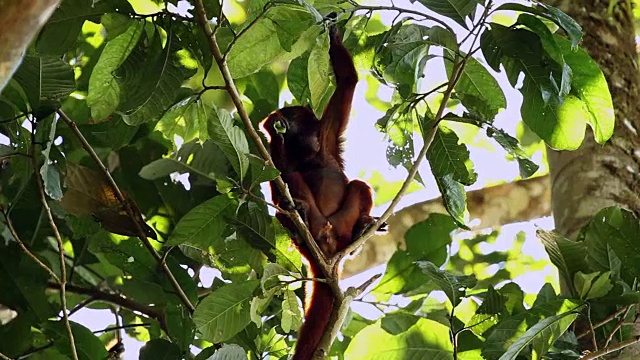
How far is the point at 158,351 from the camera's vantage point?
2633 mm

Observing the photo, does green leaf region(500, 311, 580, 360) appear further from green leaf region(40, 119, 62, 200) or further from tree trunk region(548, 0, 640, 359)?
green leaf region(40, 119, 62, 200)

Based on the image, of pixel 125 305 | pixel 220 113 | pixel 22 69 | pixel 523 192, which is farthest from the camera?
pixel 523 192

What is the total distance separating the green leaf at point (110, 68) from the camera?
2.40 m

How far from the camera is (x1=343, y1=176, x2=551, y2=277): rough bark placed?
4.01 metres

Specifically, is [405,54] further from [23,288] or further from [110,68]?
[23,288]

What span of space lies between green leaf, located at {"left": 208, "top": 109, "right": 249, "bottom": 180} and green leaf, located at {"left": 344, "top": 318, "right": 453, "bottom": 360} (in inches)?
26.4

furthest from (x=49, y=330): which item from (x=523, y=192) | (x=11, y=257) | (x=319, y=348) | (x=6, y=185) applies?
(x=523, y=192)

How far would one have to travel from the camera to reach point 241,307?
2301 mm

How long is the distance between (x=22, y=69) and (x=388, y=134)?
105cm

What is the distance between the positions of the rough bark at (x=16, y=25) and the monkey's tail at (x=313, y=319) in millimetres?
1741

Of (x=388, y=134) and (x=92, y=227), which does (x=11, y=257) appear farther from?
(x=388, y=134)

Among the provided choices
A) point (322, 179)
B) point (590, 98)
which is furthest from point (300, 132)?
point (590, 98)

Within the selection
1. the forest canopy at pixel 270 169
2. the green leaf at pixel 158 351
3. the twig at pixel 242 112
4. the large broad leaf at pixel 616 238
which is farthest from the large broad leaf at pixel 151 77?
the large broad leaf at pixel 616 238

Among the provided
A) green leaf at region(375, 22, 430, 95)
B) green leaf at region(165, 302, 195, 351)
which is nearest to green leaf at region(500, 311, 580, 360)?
green leaf at region(375, 22, 430, 95)
